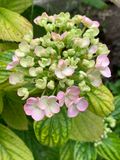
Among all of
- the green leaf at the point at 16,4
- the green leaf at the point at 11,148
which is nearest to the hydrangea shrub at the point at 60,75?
the green leaf at the point at 11,148

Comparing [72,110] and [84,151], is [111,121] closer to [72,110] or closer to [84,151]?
[84,151]

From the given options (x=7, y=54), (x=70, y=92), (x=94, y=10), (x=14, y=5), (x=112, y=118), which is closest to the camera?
(x=70, y=92)

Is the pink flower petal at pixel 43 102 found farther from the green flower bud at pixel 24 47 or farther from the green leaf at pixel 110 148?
the green leaf at pixel 110 148

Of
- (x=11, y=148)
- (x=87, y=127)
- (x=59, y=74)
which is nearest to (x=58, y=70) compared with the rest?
(x=59, y=74)

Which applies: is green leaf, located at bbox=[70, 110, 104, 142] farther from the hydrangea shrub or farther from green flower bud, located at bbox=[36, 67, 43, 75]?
green flower bud, located at bbox=[36, 67, 43, 75]

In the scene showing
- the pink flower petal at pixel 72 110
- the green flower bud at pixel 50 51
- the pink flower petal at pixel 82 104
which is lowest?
the pink flower petal at pixel 72 110

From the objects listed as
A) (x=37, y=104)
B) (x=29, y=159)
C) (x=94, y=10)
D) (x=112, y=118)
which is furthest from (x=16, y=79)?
(x=94, y=10)

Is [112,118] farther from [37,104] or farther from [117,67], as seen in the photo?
[117,67]
